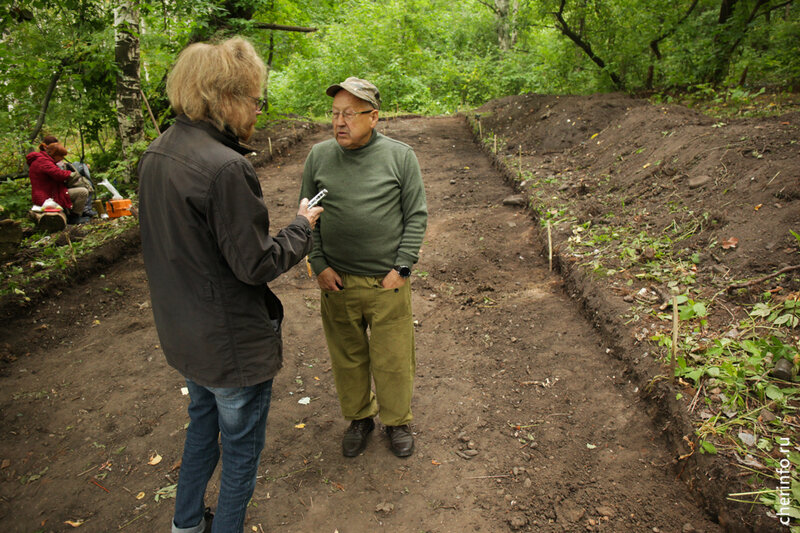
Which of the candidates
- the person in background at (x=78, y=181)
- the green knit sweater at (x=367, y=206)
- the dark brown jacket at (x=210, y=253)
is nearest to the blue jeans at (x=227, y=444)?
the dark brown jacket at (x=210, y=253)

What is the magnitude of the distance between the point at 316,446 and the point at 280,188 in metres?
6.50

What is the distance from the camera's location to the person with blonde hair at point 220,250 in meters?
1.82

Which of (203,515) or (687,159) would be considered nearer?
(203,515)

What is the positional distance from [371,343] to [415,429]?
0.86 m

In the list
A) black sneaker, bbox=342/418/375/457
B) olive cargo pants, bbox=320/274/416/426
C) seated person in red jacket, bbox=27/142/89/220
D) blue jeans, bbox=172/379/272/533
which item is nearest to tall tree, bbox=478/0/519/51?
seated person in red jacket, bbox=27/142/89/220

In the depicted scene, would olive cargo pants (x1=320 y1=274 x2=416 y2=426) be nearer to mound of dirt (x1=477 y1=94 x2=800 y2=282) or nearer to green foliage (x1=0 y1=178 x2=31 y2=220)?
mound of dirt (x1=477 y1=94 x2=800 y2=282)

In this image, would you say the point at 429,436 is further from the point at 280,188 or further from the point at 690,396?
the point at 280,188

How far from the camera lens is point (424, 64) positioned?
705 inches

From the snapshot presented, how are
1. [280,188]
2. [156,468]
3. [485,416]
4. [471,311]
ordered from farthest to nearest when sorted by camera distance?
[280,188]
[471,311]
[485,416]
[156,468]

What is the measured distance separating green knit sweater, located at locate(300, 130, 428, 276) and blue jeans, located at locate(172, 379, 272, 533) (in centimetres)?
94

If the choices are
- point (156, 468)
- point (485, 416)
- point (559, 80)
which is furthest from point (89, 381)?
point (559, 80)

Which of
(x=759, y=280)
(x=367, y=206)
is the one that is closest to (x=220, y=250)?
(x=367, y=206)

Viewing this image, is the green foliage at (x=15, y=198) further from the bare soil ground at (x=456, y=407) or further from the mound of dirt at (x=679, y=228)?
the mound of dirt at (x=679, y=228)

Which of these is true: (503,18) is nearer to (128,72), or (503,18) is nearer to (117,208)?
(128,72)
